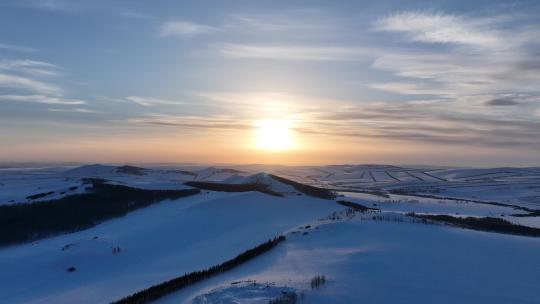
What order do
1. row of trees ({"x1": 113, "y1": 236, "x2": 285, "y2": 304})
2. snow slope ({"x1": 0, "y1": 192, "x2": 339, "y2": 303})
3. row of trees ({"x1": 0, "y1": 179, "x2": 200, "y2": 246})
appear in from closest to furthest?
1. row of trees ({"x1": 113, "y1": 236, "x2": 285, "y2": 304})
2. snow slope ({"x1": 0, "y1": 192, "x2": 339, "y2": 303})
3. row of trees ({"x1": 0, "y1": 179, "x2": 200, "y2": 246})

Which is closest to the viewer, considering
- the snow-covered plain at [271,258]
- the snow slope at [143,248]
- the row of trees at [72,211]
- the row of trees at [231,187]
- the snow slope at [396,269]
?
the snow slope at [396,269]

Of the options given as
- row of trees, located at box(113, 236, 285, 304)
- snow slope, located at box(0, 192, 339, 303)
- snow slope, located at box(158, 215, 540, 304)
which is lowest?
snow slope, located at box(0, 192, 339, 303)

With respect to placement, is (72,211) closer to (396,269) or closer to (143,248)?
(143,248)

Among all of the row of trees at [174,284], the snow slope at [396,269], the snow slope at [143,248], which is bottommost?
the snow slope at [143,248]

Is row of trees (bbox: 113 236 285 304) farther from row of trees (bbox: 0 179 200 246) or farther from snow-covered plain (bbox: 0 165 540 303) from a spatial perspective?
row of trees (bbox: 0 179 200 246)

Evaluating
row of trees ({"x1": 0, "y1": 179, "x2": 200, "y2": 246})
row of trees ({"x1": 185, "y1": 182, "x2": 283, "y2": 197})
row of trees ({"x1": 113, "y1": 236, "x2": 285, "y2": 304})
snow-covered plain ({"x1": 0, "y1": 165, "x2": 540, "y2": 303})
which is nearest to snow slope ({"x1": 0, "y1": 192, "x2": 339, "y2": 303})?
snow-covered plain ({"x1": 0, "y1": 165, "x2": 540, "y2": 303})

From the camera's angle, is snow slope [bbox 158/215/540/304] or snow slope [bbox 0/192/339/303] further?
snow slope [bbox 0/192/339/303]

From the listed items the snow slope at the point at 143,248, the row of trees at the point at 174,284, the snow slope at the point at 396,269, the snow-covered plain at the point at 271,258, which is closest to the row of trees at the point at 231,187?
the snow-covered plain at the point at 271,258

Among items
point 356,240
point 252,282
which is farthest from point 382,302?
point 356,240

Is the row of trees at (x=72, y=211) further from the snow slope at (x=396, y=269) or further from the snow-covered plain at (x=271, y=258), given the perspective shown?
the snow slope at (x=396, y=269)

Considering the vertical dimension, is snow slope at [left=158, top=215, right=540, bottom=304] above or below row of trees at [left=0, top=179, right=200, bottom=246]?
above

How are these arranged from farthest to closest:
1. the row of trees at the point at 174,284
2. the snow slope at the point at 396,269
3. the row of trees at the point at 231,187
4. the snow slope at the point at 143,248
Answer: the row of trees at the point at 231,187, the snow slope at the point at 143,248, the row of trees at the point at 174,284, the snow slope at the point at 396,269

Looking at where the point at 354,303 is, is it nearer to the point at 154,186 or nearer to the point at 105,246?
the point at 105,246
